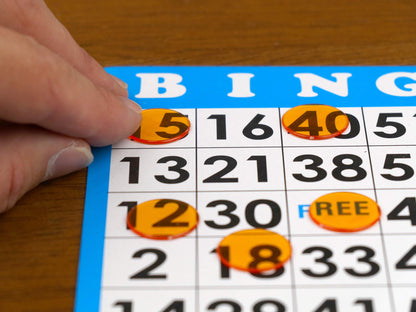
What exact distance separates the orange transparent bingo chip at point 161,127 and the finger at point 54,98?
0.02 metres

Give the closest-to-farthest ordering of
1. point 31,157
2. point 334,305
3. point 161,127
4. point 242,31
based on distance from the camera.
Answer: point 334,305, point 31,157, point 161,127, point 242,31

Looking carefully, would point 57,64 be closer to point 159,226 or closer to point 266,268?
point 159,226

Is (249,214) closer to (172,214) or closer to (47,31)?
(172,214)

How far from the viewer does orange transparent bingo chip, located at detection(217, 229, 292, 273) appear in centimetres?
66

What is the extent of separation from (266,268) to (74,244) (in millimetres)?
227

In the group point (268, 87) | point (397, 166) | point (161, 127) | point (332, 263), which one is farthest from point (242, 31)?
point (332, 263)

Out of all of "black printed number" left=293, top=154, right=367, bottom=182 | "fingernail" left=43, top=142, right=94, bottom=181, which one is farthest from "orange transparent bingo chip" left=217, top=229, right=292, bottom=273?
"fingernail" left=43, top=142, right=94, bottom=181

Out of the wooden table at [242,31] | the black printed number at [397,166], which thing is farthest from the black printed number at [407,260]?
the wooden table at [242,31]

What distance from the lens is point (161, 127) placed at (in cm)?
83

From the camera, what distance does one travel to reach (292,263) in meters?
0.67

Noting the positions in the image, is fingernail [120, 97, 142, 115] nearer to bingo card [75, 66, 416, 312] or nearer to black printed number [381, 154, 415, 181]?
bingo card [75, 66, 416, 312]

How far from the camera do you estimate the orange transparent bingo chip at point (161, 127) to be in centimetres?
81

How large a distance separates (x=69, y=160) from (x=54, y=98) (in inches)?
3.9

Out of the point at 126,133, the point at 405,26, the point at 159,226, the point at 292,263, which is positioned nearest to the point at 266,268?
the point at 292,263
